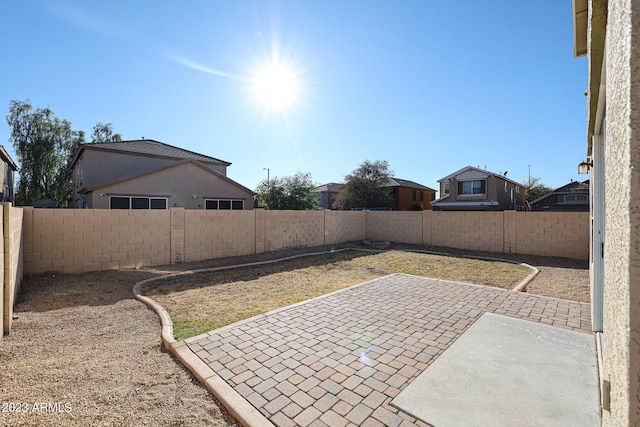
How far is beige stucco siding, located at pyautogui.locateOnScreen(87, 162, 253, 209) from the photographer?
1534 cm

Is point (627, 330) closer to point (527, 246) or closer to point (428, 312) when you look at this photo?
point (428, 312)

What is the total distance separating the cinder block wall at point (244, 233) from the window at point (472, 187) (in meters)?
13.9

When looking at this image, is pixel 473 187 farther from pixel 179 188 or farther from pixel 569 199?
pixel 179 188

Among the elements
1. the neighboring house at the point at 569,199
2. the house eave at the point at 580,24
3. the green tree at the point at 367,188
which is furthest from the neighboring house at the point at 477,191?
the house eave at the point at 580,24

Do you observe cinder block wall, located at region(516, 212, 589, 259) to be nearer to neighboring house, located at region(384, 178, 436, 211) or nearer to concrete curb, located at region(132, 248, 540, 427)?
concrete curb, located at region(132, 248, 540, 427)

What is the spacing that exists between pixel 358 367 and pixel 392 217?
13561mm

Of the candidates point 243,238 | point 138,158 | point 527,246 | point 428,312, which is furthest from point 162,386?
point 138,158

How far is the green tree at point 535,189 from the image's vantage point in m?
42.7

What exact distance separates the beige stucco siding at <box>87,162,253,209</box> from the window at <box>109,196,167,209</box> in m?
0.22

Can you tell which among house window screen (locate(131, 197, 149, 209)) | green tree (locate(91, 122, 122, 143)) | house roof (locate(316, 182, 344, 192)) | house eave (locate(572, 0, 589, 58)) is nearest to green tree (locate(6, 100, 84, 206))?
green tree (locate(91, 122, 122, 143))

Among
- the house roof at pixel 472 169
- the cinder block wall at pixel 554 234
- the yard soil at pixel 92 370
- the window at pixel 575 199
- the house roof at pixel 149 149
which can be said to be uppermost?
the house roof at pixel 149 149

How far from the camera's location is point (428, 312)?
17.5ft

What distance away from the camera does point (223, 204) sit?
19375 mm

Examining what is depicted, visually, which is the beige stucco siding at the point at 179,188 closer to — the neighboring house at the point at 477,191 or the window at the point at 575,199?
the neighboring house at the point at 477,191
